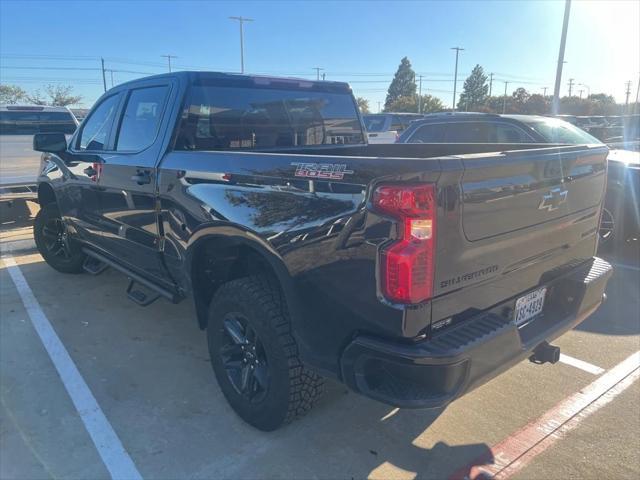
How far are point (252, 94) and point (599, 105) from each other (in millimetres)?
69015

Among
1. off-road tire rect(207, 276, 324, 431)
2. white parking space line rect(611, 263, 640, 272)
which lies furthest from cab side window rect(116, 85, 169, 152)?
white parking space line rect(611, 263, 640, 272)

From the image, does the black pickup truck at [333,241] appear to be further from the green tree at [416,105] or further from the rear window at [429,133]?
the green tree at [416,105]

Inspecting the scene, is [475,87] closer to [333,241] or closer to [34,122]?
[34,122]

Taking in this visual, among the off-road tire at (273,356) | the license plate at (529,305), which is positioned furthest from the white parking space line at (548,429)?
the off-road tire at (273,356)

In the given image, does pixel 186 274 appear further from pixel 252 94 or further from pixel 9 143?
pixel 9 143

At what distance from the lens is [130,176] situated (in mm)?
3623

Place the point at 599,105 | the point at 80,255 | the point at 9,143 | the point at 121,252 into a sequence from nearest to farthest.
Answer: the point at 121,252, the point at 80,255, the point at 9,143, the point at 599,105

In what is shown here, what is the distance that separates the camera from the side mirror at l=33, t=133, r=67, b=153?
4.56 m

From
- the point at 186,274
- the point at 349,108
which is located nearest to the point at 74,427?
the point at 186,274

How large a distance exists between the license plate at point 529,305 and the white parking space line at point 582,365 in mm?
1259

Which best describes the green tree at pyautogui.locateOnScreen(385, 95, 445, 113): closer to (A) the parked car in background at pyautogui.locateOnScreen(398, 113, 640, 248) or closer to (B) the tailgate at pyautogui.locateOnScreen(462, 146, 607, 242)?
(A) the parked car in background at pyautogui.locateOnScreen(398, 113, 640, 248)

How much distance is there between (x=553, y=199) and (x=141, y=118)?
293 centimetres

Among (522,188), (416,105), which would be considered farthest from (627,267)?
(416,105)

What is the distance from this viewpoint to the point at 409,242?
6.09 feet
